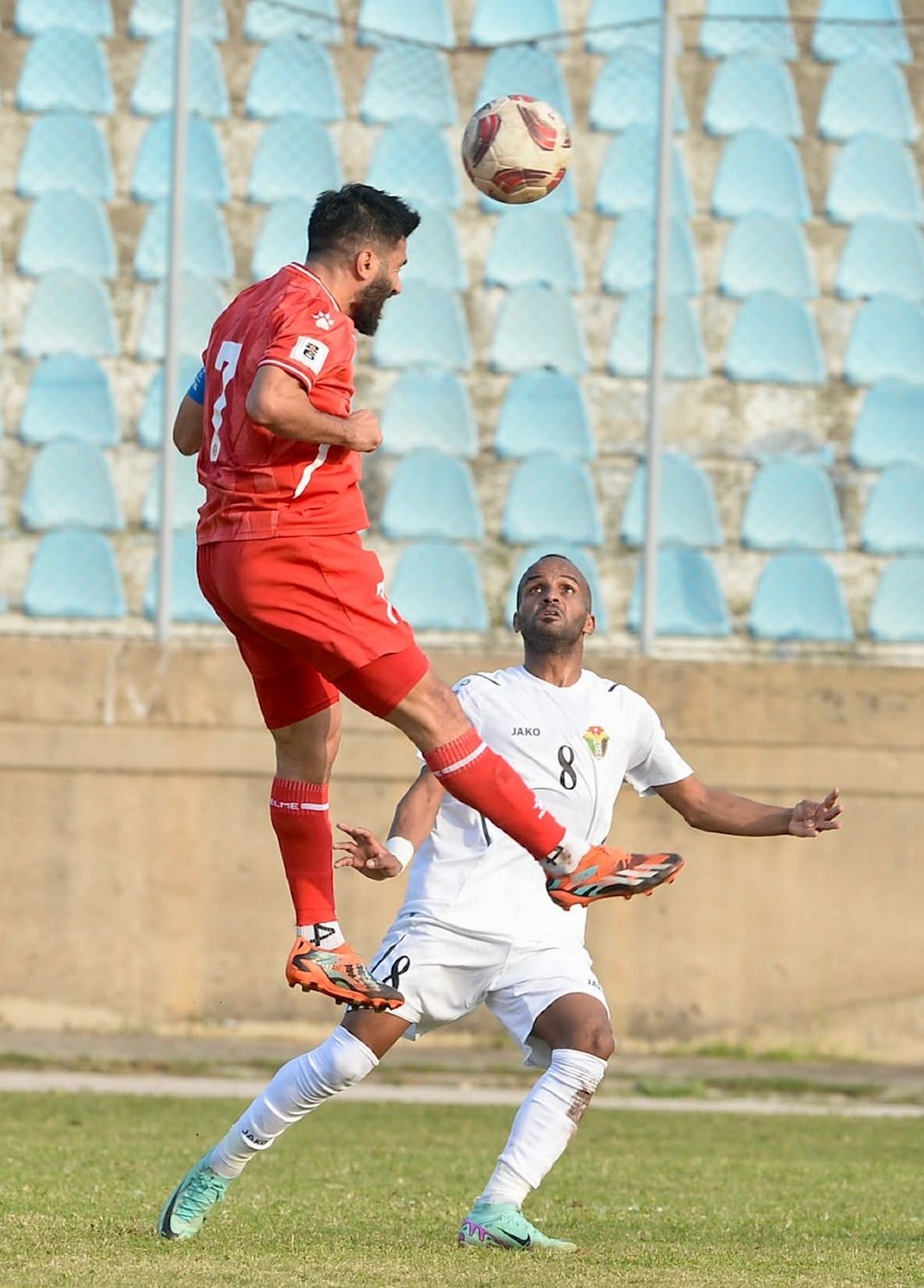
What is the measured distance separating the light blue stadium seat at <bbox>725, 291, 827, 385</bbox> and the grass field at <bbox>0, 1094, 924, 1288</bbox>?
18.3 ft

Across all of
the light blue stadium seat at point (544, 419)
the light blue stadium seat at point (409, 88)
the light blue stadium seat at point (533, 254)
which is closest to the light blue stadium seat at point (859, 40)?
the light blue stadium seat at point (533, 254)

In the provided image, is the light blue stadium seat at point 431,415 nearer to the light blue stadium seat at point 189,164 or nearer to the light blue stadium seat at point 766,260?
the light blue stadium seat at point 189,164

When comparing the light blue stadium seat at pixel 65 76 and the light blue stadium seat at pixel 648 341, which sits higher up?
the light blue stadium seat at pixel 65 76

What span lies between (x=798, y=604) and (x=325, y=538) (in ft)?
27.1

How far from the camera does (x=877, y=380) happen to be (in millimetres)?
13594

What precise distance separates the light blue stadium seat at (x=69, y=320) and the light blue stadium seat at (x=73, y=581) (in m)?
1.36

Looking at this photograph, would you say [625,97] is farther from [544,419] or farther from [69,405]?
[69,405]

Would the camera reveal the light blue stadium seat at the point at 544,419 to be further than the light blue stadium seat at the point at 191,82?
No

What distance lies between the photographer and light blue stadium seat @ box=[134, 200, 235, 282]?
43.5 ft

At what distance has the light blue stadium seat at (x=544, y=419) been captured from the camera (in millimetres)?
13172

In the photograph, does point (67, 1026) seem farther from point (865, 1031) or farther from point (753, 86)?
point (753, 86)

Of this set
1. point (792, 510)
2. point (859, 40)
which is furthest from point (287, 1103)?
point (859, 40)

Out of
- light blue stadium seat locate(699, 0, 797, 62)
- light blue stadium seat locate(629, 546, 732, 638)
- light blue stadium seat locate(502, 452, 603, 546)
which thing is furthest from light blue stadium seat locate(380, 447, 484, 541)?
light blue stadium seat locate(699, 0, 797, 62)

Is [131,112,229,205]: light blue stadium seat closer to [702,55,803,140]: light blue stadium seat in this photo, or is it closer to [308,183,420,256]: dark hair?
[702,55,803,140]: light blue stadium seat
